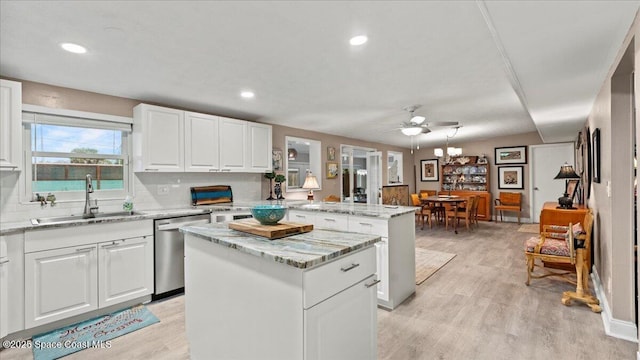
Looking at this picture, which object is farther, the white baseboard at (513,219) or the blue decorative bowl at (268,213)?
the white baseboard at (513,219)

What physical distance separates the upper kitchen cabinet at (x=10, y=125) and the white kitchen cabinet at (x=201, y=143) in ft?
4.89

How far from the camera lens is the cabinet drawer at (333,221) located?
10.2 ft

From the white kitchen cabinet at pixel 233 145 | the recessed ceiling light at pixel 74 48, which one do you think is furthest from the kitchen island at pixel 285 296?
the white kitchen cabinet at pixel 233 145

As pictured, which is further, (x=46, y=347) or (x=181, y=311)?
(x=181, y=311)

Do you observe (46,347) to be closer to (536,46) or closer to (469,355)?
(469,355)

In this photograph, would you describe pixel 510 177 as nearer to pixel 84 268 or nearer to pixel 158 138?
pixel 158 138

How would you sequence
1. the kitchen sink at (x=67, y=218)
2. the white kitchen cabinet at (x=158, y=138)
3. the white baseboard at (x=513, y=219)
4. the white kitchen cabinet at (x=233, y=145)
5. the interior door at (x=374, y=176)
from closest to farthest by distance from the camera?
1. the kitchen sink at (x=67, y=218)
2. the white kitchen cabinet at (x=158, y=138)
3. the white kitchen cabinet at (x=233, y=145)
4. the white baseboard at (x=513, y=219)
5. the interior door at (x=374, y=176)

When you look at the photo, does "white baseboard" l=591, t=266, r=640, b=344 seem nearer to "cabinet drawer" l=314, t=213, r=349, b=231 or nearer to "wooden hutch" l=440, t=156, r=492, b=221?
"cabinet drawer" l=314, t=213, r=349, b=231

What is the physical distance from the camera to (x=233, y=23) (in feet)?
6.36

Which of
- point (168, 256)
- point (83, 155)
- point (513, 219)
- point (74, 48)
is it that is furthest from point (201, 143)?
point (513, 219)

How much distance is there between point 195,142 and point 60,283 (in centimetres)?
200

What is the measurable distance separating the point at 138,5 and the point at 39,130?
2283mm

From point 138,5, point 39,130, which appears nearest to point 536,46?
point 138,5

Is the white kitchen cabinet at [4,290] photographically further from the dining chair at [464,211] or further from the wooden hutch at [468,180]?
the wooden hutch at [468,180]
